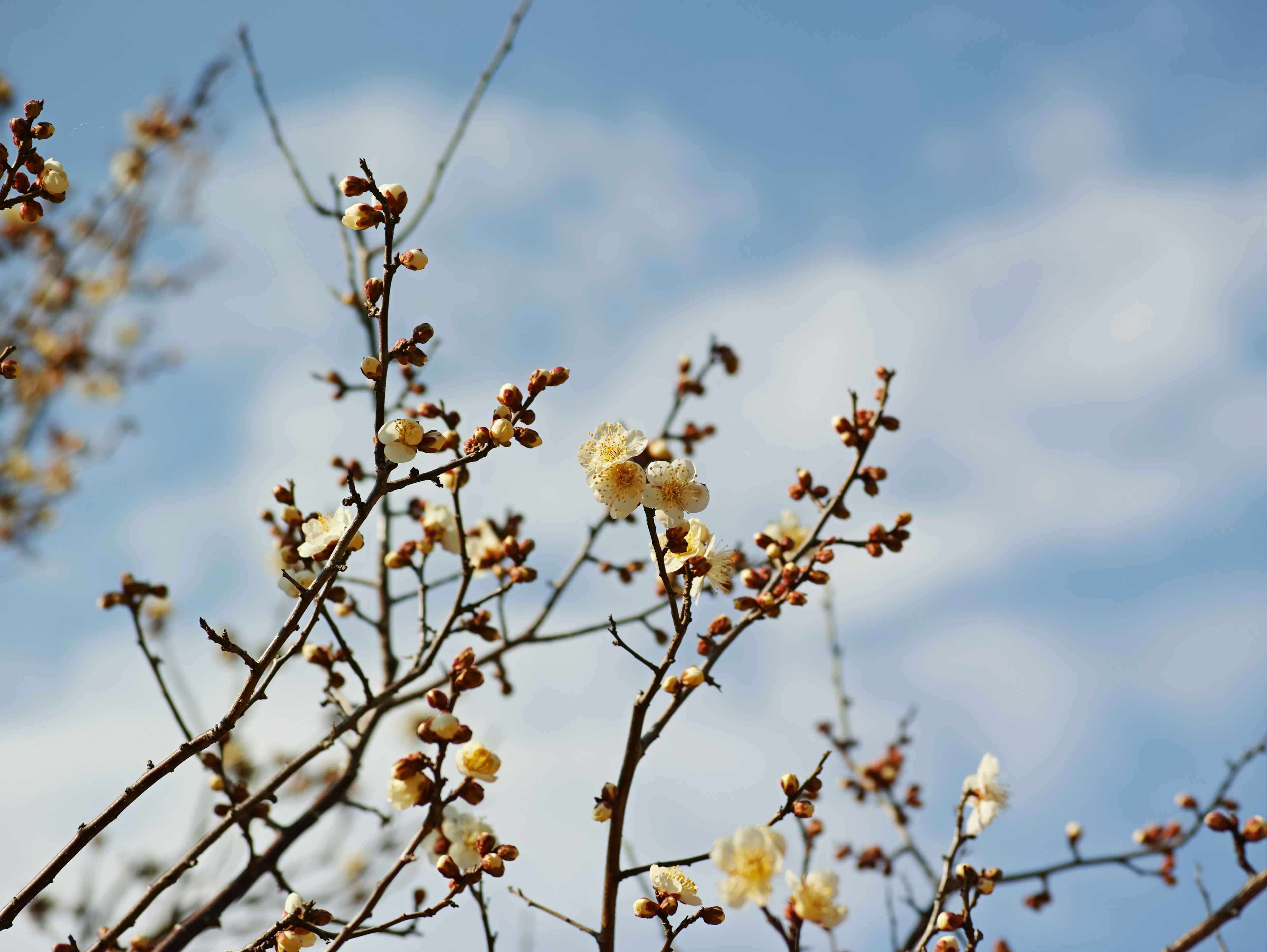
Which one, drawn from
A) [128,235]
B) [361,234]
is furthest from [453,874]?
[128,235]

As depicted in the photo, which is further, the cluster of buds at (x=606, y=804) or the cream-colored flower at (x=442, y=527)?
the cream-colored flower at (x=442, y=527)

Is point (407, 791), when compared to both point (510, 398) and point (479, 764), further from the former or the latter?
point (510, 398)

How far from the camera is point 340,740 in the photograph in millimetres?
2559

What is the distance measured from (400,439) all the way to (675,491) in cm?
63

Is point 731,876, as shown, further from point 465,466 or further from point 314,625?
point 465,466

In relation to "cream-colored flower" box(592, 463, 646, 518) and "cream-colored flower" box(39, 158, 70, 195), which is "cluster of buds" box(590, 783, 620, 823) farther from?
"cream-colored flower" box(39, 158, 70, 195)

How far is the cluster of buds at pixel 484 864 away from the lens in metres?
1.79

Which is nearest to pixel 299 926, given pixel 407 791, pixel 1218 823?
pixel 407 791

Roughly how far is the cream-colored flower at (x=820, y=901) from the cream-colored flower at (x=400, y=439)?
113cm

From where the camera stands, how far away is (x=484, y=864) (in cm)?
180

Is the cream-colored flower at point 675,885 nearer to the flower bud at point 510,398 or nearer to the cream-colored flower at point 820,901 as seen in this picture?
the cream-colored flower at point 820,901

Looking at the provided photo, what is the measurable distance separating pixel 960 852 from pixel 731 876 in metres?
0.92

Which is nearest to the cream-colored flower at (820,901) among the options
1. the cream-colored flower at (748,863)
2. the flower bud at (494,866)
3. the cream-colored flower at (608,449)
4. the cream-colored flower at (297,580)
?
the cream-colored flower at (748,863)

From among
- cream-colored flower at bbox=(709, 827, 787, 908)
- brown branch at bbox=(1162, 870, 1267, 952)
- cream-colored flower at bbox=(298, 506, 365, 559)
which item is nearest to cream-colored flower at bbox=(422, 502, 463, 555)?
cream-colored flower at bbox=(298, 506, 365, 559)
